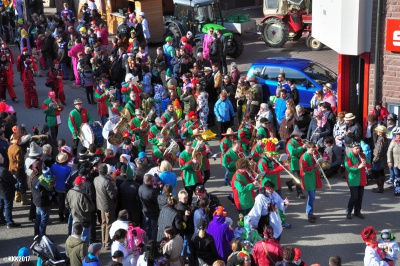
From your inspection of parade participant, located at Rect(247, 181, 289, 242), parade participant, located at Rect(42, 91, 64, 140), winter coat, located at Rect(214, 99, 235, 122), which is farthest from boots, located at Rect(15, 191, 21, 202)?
parade participant, located at Rect(247, 181, 289, 242)

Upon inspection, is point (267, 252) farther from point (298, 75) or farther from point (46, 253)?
point (298, 75)

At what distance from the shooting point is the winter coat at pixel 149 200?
1265 cm

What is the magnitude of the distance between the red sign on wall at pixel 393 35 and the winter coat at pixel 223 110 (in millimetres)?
3971

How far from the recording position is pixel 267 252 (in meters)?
10.8

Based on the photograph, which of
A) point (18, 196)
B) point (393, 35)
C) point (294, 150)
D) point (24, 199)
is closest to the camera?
point (294, 150)

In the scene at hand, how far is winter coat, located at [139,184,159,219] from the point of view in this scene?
12.6 meters

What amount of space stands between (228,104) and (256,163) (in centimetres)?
353

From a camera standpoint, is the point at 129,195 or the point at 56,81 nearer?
the point at 129,195

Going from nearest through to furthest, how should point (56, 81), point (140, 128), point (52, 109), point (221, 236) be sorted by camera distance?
point (221, 236) < point (140, 128) < point (52, 109) < point (56, 81)

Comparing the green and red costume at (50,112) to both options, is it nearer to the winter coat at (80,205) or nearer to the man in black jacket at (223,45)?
the winter coat at (80,205)

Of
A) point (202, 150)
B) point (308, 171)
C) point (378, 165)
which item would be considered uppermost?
point (202, 150)

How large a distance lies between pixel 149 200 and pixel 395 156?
5.39 m

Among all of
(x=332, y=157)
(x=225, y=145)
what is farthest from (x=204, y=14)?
(x=225, y=145)

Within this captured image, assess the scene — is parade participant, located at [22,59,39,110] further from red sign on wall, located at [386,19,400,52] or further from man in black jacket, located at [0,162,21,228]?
red sign on wall, located at [386,19,400,52]
